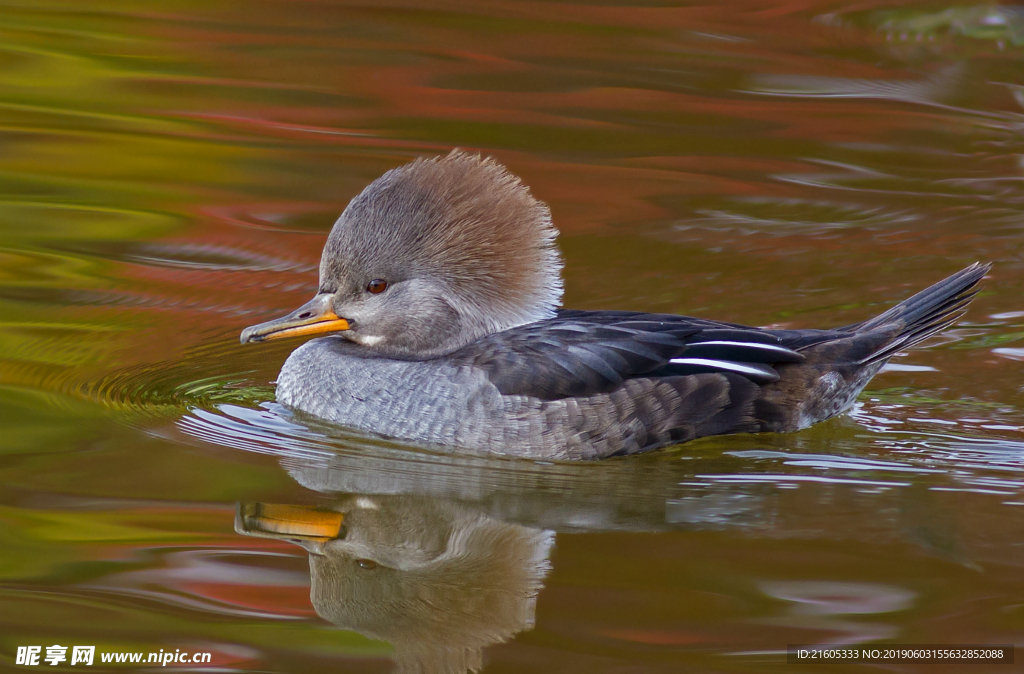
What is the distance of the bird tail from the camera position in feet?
21.8

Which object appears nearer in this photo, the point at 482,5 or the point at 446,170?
the point at 446,170

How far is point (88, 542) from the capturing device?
501cm

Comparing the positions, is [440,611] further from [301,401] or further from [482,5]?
[482,5]

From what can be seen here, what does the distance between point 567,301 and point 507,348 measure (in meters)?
2.15

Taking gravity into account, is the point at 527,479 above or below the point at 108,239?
below

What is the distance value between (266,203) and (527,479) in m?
4.73

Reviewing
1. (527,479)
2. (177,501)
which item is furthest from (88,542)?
(527,479)

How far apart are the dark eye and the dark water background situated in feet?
2.67

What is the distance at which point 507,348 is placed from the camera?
20.4ft

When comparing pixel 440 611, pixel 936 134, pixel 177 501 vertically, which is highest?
pixel 936 134

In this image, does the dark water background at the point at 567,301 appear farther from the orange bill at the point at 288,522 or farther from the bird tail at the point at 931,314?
the bird tail at the point at 931,314

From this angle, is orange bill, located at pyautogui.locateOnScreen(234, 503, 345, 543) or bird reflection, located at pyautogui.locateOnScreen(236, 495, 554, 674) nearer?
bird reflection, located at pyautogui.locateOnScreen(236, 495, 554, 674)

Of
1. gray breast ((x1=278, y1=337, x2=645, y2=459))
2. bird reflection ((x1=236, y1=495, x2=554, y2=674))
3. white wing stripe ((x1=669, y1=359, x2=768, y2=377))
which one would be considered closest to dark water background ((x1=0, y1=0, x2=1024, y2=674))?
bird reflection ((x1=236, y1=495, x2=554, y2=674))

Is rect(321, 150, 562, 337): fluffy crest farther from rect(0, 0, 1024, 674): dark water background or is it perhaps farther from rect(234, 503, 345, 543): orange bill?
rect(234, 503, 345, 543): orange bill
